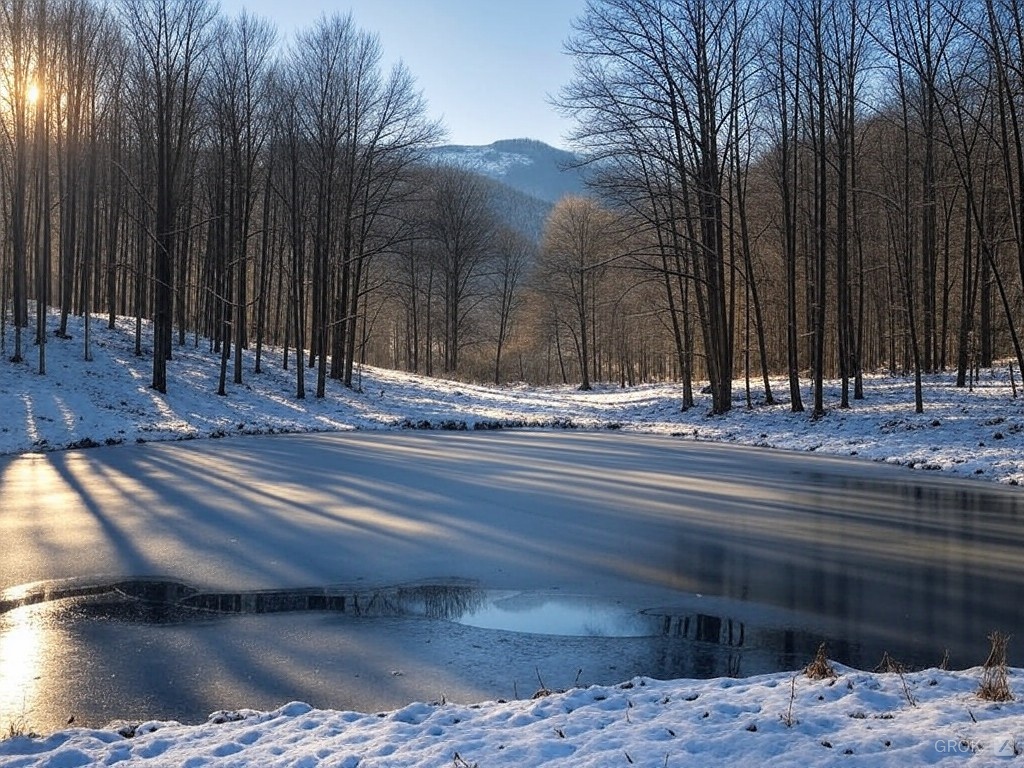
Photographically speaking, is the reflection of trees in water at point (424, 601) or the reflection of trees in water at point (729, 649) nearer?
the reflection of trees in water at point (729, 649)

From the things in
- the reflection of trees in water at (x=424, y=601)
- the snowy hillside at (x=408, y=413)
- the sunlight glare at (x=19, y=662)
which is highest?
the snowy hillside at (x=408, y=413)

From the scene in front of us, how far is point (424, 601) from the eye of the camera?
7.16 meters

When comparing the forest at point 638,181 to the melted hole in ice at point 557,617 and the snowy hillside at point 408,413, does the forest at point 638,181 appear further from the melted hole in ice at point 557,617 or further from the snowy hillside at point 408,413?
the melted hole in ice at point 557,617

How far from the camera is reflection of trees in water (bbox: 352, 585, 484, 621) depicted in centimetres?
684

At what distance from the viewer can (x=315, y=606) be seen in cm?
699

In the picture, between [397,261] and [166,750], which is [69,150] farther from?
[166,750]

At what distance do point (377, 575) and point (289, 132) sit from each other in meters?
26.2

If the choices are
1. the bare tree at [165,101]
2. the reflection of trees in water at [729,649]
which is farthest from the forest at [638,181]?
the reflection of trees in water at [729,649]

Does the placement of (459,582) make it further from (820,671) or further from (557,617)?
(820,671)

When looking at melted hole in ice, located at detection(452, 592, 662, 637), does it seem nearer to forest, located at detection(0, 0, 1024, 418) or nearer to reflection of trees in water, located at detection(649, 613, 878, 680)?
reflection of trees in water, located at detection(649, 613, 878, 680)

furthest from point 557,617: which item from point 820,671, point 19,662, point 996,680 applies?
point 19,662

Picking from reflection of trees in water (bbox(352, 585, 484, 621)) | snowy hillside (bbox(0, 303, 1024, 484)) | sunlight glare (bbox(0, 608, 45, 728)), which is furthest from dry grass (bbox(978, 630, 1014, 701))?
snowy hillside (bbox(0, 303, 1024, 484))

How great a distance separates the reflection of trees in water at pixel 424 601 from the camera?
6840 millimetres

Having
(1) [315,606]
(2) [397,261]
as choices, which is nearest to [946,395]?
(1) [315,606]
